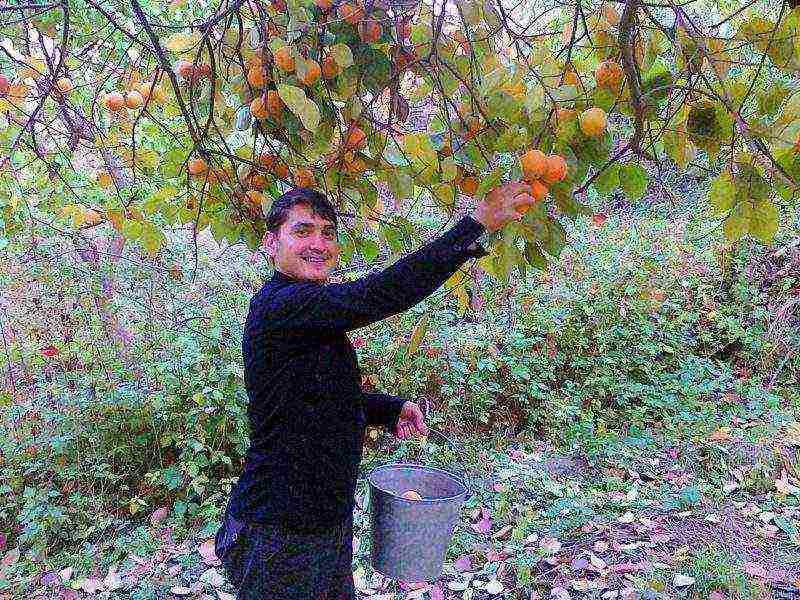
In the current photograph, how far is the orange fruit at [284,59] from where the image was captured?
1.41 metres

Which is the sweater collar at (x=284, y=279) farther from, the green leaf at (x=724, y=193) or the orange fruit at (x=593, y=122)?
the green leaf at (x=724, y=193)

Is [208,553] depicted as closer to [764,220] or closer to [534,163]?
[534,163]

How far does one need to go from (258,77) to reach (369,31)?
0.24 m

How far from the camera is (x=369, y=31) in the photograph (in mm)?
1436

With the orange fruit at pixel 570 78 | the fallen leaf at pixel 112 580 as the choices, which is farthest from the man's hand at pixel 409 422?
the fallen leaf at pixel 112 580

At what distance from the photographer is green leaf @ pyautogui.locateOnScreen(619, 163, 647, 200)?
55.4 inches

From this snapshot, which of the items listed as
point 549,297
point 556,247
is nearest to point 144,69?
point 556,247

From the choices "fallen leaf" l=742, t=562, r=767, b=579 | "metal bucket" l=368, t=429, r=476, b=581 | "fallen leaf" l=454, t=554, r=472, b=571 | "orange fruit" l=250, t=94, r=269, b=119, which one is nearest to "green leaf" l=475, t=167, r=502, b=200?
"orange fruit" l=250, t=94, r=269, b=119

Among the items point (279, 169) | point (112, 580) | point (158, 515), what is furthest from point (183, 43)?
point (158, 515)

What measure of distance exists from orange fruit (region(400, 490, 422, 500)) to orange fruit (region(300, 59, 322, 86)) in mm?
1005

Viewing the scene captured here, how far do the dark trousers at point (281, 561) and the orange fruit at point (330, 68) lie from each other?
968 millimetres

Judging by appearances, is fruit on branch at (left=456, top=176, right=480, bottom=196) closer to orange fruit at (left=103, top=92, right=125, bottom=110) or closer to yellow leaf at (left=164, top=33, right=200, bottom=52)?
yellow leaf at (left=164, top=33, right=200, bottom=52)

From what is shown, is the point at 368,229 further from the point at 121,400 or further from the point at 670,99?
the point at 121,400

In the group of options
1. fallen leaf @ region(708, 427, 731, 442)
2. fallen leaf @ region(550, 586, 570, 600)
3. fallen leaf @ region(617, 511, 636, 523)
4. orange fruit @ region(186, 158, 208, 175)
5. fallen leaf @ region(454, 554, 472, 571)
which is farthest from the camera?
fallen leaf @ region(708, 427, 731, 442)
